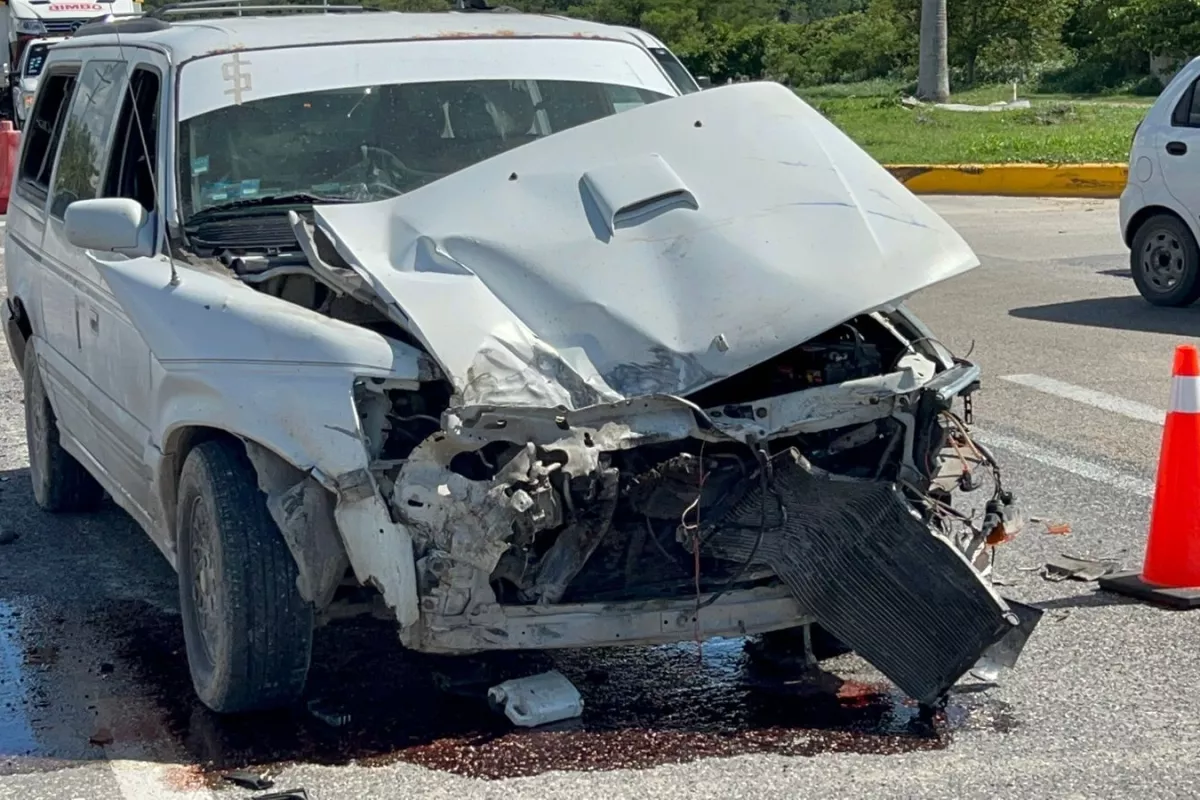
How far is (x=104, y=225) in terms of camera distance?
5305mm

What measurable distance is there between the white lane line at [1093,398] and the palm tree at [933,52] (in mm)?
21914

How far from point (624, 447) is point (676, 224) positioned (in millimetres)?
890

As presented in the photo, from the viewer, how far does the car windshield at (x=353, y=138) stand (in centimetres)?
575

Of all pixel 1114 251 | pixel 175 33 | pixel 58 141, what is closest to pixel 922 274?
pixel 175 33

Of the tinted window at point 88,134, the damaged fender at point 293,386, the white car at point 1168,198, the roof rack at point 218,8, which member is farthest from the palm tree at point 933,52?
the damaged fender at point 293,386

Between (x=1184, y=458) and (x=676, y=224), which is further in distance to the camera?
(x=1184, y=458)

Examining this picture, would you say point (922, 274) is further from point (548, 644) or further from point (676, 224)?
point (548, 644)

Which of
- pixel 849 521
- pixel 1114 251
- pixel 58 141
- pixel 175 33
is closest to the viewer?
pixel 849 521

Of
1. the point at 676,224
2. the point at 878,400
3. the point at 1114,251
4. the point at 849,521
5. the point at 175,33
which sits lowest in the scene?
the point at 1114,251

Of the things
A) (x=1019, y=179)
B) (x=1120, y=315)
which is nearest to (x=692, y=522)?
(x=1120, y=315)

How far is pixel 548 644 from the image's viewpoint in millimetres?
4555

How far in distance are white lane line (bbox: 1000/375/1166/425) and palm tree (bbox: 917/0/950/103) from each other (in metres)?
21.9

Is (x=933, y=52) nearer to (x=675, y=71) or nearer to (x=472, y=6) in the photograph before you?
(x=472, y=6)

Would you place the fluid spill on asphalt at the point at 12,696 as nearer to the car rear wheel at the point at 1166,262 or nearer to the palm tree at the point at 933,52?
the car rear wheel at the point at 1166,262
